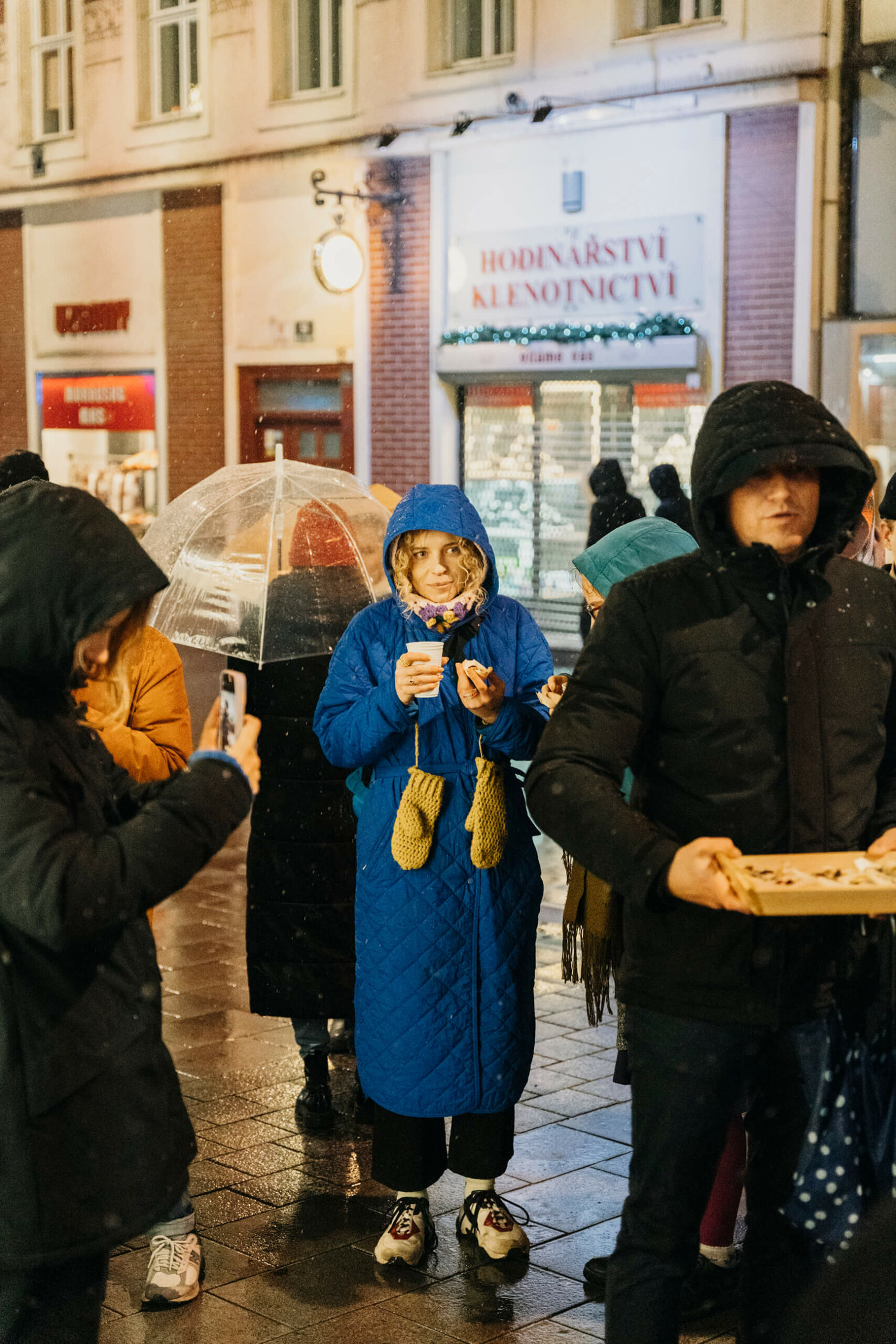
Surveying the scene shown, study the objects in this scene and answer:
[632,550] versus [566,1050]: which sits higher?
A: [632,550]

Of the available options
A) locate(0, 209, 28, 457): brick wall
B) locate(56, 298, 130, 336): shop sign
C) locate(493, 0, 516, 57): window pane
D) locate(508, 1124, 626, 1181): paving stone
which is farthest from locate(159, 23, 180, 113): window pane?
locate(508, 1124, 626, 1181): paving stone

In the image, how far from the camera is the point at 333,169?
17047 mm

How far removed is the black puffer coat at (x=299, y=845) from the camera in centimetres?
522

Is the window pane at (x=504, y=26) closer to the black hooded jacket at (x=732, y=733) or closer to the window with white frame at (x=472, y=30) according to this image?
the window with white frame at (x=472, y=30)

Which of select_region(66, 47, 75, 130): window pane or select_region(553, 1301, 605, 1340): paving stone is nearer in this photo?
select_region(553, 1301, 605, 1340): paving stone

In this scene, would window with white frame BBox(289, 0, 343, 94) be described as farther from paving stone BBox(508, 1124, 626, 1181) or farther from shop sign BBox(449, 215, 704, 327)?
paving stone BBox(508, 1124, 626, 1181)

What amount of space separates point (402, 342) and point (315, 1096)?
1284 centimetres

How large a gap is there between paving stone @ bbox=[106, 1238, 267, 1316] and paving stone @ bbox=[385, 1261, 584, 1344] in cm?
45

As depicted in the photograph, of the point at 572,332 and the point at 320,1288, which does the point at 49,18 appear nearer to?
the point at 572,332

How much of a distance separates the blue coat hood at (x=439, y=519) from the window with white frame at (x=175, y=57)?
586 inches

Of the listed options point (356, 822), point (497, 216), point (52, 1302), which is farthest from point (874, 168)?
point (52, 1302)

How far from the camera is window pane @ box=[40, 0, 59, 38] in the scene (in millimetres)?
18656

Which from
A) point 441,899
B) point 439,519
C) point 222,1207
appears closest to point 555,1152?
point 222,1207

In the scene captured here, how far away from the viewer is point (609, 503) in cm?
1052
